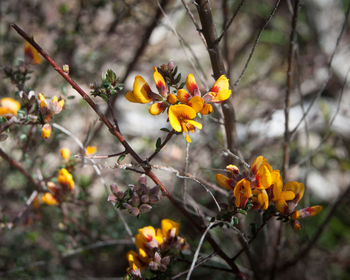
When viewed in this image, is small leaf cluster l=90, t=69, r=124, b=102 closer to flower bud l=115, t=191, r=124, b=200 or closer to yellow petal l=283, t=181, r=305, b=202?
flower bud l=115, t=191, r=124, b=200

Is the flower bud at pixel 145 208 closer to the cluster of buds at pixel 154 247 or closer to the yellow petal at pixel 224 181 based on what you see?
the cluster of buds at pixel 154 247

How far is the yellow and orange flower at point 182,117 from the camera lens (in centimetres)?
98

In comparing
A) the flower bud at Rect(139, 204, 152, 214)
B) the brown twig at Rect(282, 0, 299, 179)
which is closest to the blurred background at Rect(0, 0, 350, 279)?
the brown twig at Rect(282, 0, 299, 179)

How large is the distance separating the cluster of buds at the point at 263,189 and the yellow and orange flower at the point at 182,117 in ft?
0.63

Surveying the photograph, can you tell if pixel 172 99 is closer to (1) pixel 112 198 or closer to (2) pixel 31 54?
(1) pixel 112 198

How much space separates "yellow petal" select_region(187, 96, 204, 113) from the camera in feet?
3.25

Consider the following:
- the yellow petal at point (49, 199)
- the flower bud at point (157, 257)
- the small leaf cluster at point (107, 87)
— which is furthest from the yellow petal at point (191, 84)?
the yellow petal at point (49, 199)

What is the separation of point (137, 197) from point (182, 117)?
0.32 metres

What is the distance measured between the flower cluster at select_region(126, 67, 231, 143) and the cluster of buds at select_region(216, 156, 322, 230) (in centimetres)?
21

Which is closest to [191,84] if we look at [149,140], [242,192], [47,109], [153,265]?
[242,192]

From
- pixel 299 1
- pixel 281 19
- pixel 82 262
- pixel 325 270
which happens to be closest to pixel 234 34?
pixel 281 19

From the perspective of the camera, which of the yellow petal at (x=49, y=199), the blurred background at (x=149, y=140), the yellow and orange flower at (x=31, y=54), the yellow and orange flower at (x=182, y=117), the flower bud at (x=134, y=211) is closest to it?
the yellow and orange flower at (x=182, y=117)

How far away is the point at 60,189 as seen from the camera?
1487 mm

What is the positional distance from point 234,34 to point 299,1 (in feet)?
6.11
